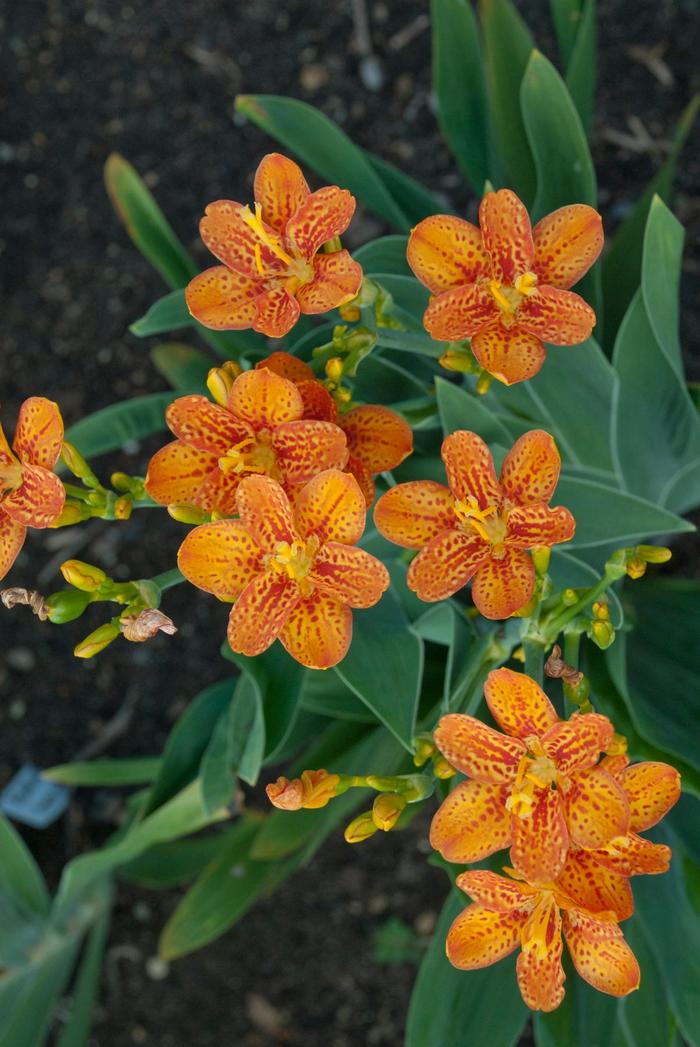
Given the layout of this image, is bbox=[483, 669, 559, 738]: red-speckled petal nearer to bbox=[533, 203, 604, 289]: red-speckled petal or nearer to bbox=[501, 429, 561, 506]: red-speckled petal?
bbox=[501, 429, 561, 506]: red-speckled petal

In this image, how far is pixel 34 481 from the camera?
31.3 inches

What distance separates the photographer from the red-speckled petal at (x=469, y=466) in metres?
0.79

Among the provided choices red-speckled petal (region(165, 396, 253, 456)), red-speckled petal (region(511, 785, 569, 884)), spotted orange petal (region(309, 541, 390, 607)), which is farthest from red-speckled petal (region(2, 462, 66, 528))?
red-speckled petal (region(511, 785, 569, 884))

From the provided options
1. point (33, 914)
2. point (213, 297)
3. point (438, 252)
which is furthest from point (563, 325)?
point (33, 914)

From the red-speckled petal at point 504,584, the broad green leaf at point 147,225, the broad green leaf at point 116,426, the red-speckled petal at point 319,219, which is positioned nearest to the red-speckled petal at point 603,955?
the red-speckled petal at point 504,584

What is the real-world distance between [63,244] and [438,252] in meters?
Result: 1.32

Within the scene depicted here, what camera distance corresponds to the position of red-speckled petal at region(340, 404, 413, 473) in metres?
0.86

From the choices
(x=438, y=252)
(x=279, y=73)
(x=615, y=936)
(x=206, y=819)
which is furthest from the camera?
(x=279, y=73)

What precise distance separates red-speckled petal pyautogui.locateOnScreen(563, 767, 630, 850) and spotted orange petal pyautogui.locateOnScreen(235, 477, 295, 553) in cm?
28

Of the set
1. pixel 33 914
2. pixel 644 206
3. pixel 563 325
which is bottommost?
pixel 33 914

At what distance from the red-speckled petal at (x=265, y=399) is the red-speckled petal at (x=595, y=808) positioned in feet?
1.15

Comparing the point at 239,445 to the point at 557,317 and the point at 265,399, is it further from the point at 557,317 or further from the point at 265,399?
the point at 557,317

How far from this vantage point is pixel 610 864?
0.75 metres

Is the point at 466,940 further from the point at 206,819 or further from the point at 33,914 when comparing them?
the point at 33,914
